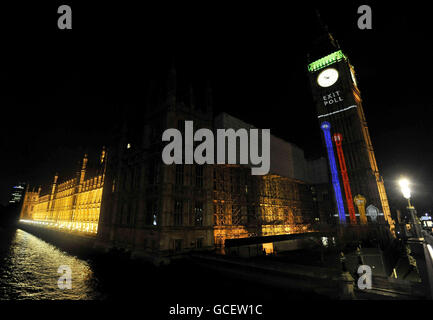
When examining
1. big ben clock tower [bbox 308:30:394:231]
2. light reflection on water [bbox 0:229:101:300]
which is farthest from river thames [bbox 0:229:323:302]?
big ben clock tower [bbox 308:30:394:231]

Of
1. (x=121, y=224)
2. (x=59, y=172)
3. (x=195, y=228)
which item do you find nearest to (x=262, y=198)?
(x=195, y=228)

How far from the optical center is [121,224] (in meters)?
30.7

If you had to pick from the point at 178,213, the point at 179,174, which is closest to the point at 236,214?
the point at 178,213

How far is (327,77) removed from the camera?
6425 centimetres

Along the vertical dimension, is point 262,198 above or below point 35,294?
above

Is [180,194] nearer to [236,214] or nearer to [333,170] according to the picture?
[236,214]

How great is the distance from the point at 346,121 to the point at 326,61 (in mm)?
23151

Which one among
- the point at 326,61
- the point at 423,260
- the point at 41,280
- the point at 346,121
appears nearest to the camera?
the point at 423,260

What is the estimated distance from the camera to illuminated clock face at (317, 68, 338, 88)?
6259cm

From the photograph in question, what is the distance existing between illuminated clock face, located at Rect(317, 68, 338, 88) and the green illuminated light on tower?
2.74 m
